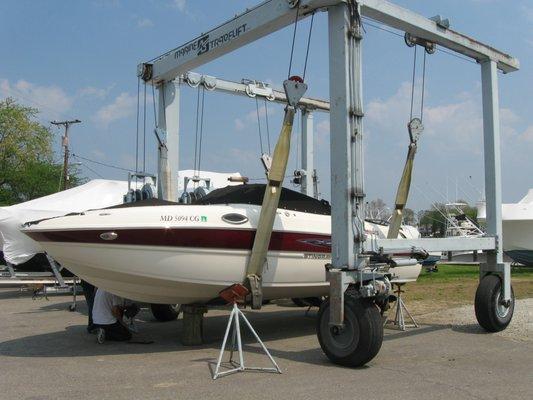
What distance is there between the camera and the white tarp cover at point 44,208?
1460 cm

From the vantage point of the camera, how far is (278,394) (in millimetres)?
5094

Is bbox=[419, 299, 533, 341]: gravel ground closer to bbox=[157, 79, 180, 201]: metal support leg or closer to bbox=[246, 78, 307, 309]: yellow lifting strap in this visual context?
bbox=[246, 78, 307, 309]: yellow lifting strap

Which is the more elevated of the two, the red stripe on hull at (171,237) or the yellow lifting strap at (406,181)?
the yellow lifting strap at (406,181)

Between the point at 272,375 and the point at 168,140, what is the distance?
5626 mm

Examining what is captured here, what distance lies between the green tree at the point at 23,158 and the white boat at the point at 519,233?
1168 inches

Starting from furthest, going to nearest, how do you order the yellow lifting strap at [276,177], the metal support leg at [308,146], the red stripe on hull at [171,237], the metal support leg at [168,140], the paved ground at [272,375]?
the metal support leg at [308,146], the metal support leg at [168,140], the yellow lifting strap at [276,177], the red stripe on hull at [171,237], the paved ground at [272,375]

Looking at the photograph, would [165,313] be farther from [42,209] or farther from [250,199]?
[42,209]

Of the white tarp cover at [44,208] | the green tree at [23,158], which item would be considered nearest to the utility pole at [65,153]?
the green tree at [23,158]

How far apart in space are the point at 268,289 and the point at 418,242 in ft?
6.59

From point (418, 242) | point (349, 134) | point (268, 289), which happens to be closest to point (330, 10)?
point (349, 134)

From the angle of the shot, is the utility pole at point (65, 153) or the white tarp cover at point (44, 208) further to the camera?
the utility pole at point (65, 153)

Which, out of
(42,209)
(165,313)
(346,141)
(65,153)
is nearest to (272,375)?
(346,141)

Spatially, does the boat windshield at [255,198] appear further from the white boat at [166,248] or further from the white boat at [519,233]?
the white boat at [519,233]

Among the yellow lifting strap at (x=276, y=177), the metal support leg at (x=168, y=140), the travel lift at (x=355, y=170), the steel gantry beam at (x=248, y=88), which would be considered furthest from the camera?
the steel gantry beam at (x=248, y=88)
